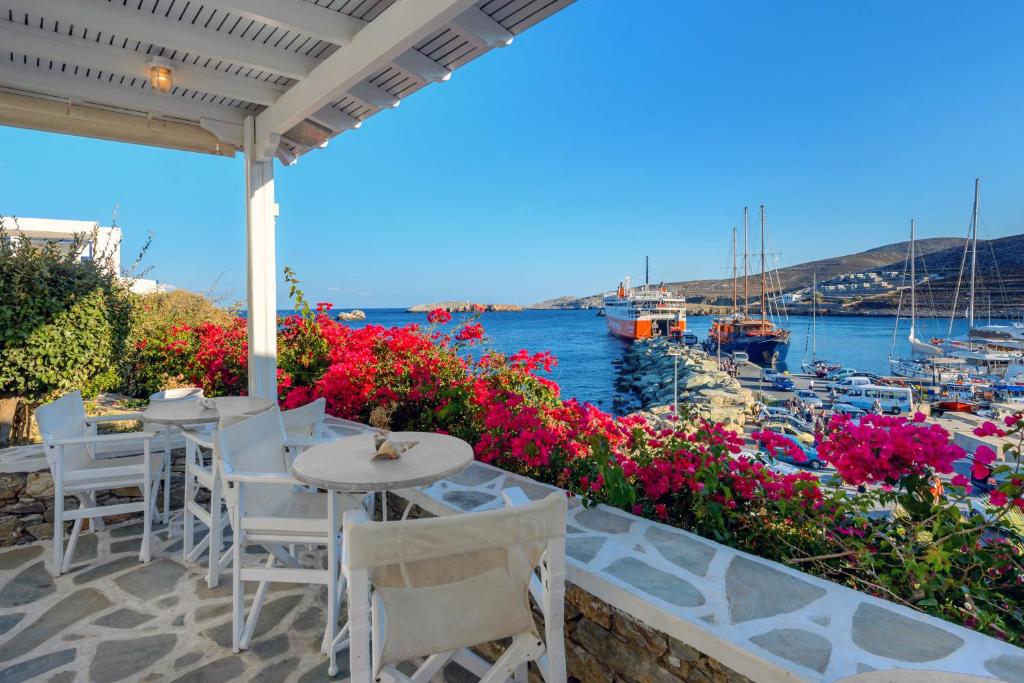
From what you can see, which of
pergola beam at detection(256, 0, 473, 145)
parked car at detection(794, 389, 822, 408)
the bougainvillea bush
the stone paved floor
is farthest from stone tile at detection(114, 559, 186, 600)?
parked car at detection(794, 389, 822, 408)

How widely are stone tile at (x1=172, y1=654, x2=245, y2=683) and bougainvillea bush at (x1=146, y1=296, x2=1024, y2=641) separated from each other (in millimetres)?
1488

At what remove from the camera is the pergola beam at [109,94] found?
3082 millimetres

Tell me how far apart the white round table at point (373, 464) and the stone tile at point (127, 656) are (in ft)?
3.16

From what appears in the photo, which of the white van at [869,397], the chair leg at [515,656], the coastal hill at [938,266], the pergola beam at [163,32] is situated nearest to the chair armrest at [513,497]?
the chair leg at [515,656]

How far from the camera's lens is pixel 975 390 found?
1127cm

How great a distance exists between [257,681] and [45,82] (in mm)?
3580

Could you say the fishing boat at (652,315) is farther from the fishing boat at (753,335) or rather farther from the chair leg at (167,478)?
the chair leg at (167,478)

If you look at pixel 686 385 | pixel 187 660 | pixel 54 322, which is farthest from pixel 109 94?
pixel 686 385

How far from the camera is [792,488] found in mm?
2041

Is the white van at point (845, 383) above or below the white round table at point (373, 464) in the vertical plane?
below

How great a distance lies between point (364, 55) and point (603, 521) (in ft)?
8.11

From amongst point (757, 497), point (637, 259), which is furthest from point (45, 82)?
point (637, 259)

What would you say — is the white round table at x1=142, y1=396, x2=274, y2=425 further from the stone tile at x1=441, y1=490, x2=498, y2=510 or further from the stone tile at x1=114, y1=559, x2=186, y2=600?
the stone tile at x1=441, y1=490, x2=498, y2=510

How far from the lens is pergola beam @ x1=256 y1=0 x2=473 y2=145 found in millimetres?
2158
